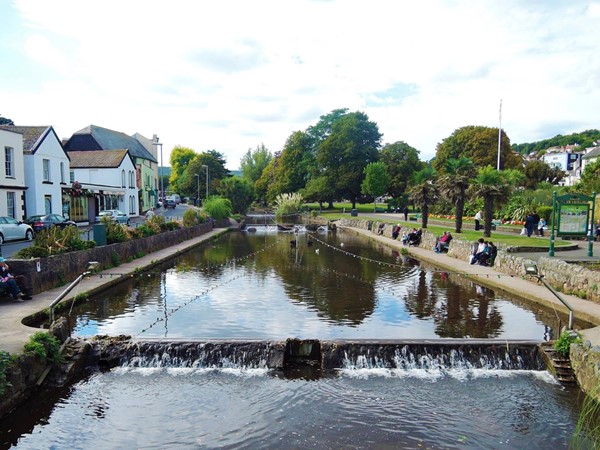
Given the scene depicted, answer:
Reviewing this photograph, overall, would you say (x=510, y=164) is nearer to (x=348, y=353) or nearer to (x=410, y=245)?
(x=410, y=245)

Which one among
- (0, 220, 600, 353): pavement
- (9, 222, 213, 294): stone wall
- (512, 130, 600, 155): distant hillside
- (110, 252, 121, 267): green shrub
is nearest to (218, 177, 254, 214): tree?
(0, 220, 600, 353): pavement

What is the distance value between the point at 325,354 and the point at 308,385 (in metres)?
1.17

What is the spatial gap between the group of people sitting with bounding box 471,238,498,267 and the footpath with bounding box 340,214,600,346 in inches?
15.0

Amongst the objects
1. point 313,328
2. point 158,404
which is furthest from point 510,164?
point 158,404

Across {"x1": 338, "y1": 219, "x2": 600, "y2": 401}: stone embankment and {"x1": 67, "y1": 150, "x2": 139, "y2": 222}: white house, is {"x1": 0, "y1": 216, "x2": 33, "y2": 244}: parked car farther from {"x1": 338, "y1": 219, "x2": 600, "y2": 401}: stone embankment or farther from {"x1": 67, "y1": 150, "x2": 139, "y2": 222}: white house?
{"x1": 338, "y1": 219, "x2": 600, "y2": 401}: stone embankment

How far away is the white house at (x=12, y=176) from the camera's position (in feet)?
96.1

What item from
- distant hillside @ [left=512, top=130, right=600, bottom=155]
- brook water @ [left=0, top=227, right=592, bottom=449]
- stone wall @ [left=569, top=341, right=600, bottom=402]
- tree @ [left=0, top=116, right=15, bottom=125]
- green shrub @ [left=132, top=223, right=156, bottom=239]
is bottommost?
brook water @ [left=0, top=227, right=592, bottom=449]

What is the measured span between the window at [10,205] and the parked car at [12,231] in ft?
15.4

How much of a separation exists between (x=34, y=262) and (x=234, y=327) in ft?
22.6

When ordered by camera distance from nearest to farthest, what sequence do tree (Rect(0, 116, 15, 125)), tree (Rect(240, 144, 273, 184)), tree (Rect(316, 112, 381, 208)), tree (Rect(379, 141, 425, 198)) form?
tree (Rect(0, 116, 15, 125)) < tree (Rect(316, 112, 381, 208)) < tree (Rect(379, 141, 425, 198)) < tree (Rect(240, 144, 273, 184))

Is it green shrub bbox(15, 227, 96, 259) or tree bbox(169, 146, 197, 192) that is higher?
tree bbox(169, 146, 197, 192)

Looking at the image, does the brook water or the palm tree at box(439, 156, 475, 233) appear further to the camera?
the palm tree at box(439, 156, 475, 233)

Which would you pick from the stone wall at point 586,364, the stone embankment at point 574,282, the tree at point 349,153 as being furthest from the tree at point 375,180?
the stone wall at point 586,364

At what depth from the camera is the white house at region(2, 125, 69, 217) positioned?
33562mm
